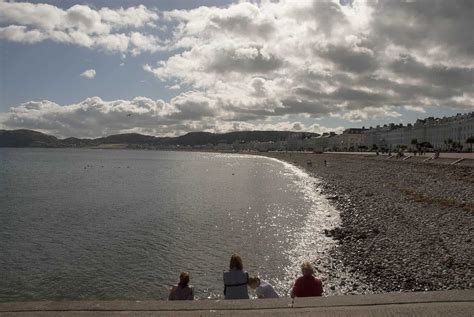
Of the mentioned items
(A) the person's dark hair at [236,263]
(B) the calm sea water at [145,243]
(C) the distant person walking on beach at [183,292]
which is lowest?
(B) the calm sea water at [145,243]

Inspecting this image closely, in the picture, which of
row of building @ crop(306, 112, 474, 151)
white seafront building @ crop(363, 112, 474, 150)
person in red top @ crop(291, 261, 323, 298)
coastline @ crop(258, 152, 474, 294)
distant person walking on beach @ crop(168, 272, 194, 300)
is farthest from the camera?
white seafront building @ crop(363, 112, 474, 150)

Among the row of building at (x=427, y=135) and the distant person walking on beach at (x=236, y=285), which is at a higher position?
the row of building at (x=427, y=135)

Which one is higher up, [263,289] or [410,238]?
[263,289]

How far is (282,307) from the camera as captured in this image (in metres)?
5.27

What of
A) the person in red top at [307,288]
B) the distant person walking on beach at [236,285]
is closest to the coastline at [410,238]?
the person in red top at [307,288]

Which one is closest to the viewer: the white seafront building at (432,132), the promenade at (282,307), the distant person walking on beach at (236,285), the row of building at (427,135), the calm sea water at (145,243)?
the promenade at (282,307)

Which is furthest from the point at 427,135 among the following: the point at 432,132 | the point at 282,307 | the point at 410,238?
the point at 282,307

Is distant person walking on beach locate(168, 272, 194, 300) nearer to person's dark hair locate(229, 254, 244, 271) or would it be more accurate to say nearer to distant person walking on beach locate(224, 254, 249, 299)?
distant person walking on beach locate(224, 254, 249, 299)

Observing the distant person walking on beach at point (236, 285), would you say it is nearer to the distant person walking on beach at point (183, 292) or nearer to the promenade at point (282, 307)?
the distant person walking on beach at point (183, 292)

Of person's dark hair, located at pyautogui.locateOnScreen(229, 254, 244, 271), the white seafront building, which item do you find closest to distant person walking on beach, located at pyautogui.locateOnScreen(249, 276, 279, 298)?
person's dark hair, located at pyautogui.locateOnScreen(229, 254, 244, 271)

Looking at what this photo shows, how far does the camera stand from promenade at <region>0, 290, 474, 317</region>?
5.08 metres

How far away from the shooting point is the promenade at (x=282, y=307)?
16.7 feet

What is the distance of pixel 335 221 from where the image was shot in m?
22.4

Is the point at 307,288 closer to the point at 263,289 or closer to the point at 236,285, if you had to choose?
the point at 263,289
